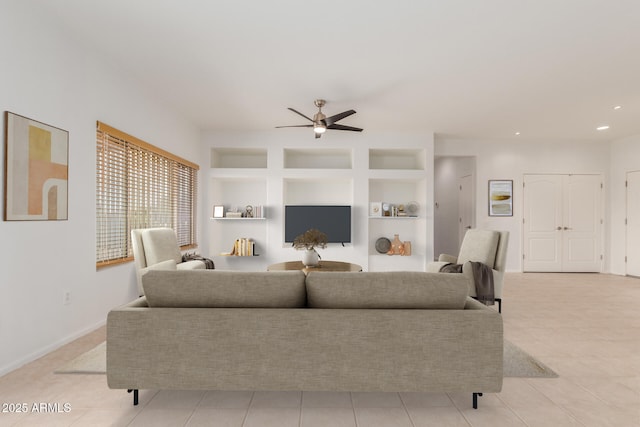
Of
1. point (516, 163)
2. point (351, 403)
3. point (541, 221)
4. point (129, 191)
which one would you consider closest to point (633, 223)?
point (541, 221)

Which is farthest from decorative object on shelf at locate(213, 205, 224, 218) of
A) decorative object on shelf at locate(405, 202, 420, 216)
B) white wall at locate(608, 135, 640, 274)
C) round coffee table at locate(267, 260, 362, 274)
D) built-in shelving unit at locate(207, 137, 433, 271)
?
white wall at locate(608, 135, 640, 274)

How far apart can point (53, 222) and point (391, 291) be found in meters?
2.76

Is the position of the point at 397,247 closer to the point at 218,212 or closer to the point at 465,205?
the point at 465,205

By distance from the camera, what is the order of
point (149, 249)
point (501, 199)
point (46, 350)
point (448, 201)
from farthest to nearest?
point (448, 201), point (501, 199), point (149, 249), point (46, 350)

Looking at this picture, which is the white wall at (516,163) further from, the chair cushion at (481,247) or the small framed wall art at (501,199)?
the chair cushion at (481,247)

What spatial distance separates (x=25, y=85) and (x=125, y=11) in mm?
916

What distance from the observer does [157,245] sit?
3951 millimetres

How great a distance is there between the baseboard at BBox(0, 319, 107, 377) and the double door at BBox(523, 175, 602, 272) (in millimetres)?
7261

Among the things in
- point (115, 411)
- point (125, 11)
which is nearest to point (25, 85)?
point (125, 11)

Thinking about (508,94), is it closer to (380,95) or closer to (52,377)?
(380,95)

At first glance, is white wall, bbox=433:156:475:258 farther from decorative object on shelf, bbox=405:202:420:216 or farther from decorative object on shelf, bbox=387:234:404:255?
decorative object on shelf, bbox=387:234:404:255

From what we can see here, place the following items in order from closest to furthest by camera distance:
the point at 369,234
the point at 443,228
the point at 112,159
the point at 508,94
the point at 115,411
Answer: the point at 115,411 → the point at 112,159 → the point at 508,94 → the point at 369,234 → the point at 443,228

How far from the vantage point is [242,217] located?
6.14m

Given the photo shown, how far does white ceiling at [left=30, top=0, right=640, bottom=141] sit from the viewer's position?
2.64 meters
